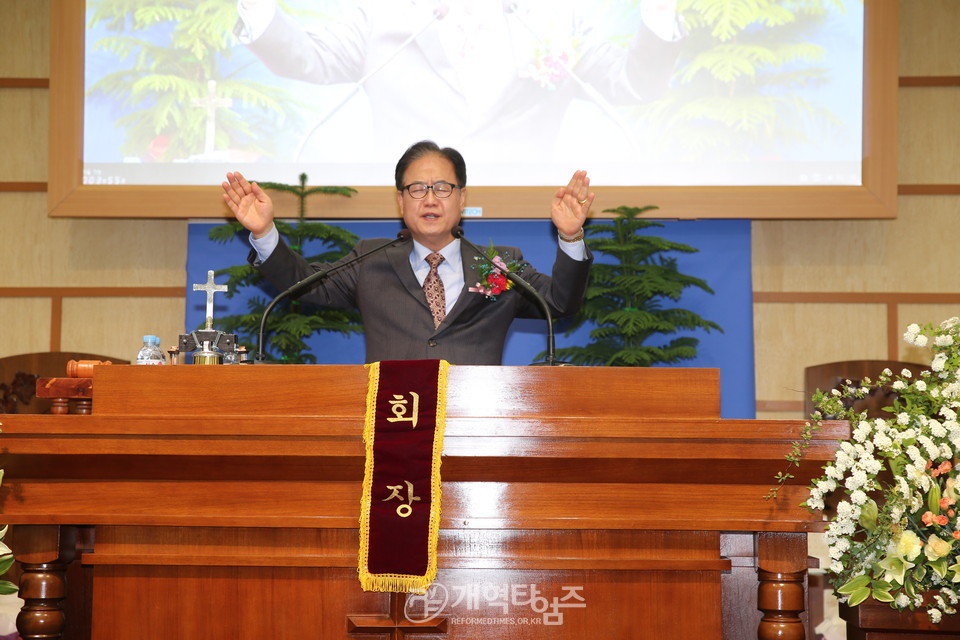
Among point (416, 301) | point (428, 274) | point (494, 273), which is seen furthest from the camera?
point (428, 274)

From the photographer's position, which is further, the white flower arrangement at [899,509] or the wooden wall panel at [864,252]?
the wooden wall panel at [864,252]

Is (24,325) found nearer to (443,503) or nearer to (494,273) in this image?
(494,273)

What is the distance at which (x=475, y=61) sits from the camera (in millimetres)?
4113

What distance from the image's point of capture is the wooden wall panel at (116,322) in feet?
14.6

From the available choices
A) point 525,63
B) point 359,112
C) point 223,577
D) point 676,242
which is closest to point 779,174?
point 676,242

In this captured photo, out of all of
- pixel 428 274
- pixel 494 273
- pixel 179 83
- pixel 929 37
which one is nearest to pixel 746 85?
pixel 929 37

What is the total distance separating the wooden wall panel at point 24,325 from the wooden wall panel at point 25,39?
885 mm

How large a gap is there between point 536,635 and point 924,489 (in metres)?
0.83

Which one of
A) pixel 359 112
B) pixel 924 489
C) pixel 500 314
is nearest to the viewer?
pixel 924 489

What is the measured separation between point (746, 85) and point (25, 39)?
3.43m

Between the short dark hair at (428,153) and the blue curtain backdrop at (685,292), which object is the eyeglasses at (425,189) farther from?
the blue curtain backdrop at (685,292)

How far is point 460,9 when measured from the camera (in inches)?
162

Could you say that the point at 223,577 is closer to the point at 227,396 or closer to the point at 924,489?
the point at 227,396

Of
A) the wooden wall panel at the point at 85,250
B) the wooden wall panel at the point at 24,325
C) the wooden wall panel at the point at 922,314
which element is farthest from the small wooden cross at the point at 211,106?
→ the wooden wall panel at the point at 922,314
